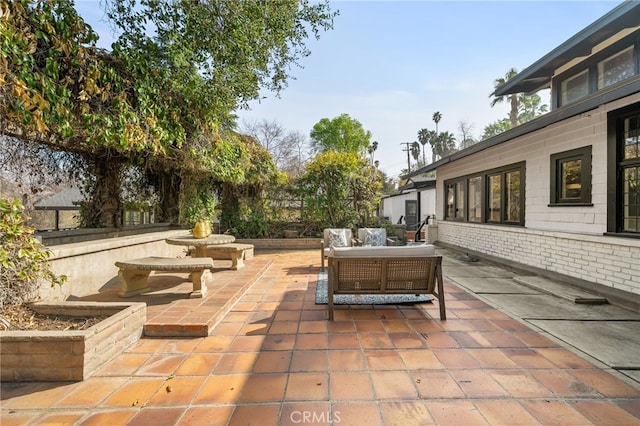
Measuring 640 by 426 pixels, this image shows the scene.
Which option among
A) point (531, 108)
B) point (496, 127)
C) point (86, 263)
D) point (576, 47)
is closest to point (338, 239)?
point (86, 263)

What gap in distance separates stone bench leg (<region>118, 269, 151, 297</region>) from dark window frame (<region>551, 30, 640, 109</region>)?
6.87m

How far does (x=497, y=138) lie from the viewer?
252 inches

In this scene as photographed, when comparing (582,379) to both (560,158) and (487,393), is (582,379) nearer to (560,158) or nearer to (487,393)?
(487,393)

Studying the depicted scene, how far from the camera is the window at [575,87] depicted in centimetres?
625

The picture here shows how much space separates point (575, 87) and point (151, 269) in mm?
8947

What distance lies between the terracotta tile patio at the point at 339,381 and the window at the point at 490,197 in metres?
4.24

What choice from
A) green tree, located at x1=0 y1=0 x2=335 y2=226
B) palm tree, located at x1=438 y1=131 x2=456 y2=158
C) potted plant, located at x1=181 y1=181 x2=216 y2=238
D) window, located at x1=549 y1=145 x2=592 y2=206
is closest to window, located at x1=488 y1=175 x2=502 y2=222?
window, located at x1=549 y1=145 x2=592 y2=206

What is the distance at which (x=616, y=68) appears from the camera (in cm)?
561

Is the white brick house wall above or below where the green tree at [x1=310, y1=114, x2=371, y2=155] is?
below

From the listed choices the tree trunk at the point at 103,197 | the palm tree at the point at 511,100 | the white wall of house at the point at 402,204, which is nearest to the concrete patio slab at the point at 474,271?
the white wall of house at the point at 402,204

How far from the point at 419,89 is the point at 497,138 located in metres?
4.13

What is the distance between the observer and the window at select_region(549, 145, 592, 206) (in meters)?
4.86

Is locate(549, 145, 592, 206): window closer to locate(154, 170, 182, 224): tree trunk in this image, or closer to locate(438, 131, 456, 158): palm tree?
locate(154, 170, 182, 224): tree trunk

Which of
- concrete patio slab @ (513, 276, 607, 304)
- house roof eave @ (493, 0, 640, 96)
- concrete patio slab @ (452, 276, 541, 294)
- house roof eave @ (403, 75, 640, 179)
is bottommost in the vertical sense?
concrete patio slab @ (452, 276, 541, 294)
